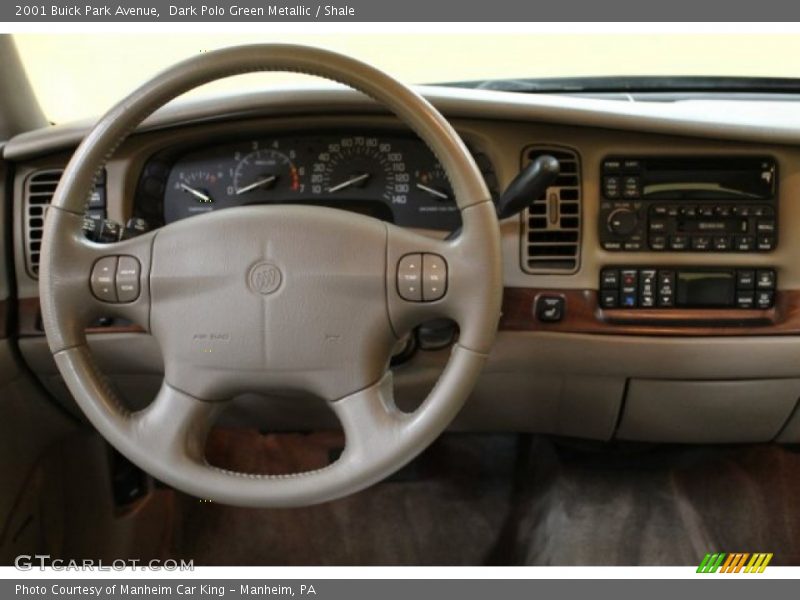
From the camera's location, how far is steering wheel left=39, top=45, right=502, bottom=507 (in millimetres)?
867

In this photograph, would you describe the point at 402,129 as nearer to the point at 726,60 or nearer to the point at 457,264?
the point at 457,264

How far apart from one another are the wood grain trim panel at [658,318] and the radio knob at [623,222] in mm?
107

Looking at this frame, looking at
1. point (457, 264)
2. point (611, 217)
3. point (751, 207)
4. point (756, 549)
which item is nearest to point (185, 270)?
point (457, 264)

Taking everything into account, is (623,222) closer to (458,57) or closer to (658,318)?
(658,318)

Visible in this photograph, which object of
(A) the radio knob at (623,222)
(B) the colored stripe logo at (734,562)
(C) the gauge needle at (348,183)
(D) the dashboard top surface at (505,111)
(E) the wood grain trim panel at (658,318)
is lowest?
(B) the colored stripe logo at (734,562)

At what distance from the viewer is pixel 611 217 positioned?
113 centimetres

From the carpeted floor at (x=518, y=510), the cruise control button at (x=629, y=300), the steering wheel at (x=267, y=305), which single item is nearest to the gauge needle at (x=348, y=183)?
the steering wheel at (x=267, y=305)

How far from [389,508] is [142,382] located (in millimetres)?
685

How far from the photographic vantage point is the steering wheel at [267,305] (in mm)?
867

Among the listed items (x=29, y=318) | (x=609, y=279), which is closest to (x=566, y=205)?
(x=609, y=279)

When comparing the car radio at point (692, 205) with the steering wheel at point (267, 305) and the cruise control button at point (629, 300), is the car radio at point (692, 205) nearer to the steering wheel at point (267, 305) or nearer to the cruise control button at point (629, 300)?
the cruise control button at point (629, 300)

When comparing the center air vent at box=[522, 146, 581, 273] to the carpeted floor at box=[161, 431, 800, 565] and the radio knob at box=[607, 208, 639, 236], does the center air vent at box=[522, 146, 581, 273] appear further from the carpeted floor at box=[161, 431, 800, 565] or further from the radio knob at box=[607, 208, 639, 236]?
the carpeted floor at box=[161, 431, 800, 565]

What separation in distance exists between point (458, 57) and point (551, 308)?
579mm

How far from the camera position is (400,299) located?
2.94 feet
